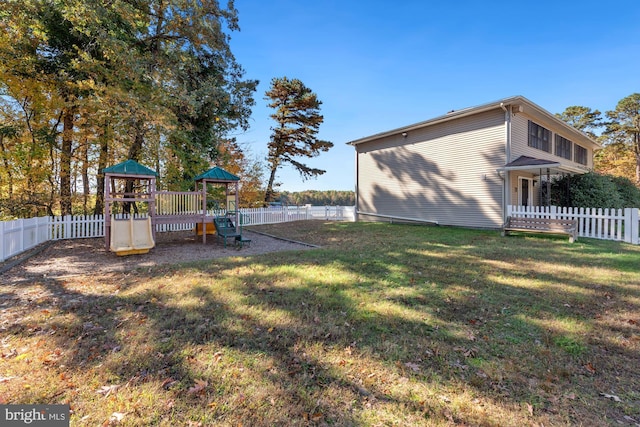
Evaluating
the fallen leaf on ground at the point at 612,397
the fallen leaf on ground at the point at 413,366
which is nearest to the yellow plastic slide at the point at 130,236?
the fallen leaf on ground at the point at 413,366

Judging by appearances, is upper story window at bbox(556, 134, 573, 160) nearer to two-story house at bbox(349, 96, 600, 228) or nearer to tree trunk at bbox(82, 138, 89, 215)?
two-story house at bbox(349, 96, 600, 228)

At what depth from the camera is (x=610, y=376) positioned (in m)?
2.51

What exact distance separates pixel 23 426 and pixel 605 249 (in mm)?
11435

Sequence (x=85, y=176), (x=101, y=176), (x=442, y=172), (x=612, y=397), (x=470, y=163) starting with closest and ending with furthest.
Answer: (x=612, y=397)
(x=101, y=176)
(x=85, y=176)
(x=470, y=163)
(x=442, y=172)

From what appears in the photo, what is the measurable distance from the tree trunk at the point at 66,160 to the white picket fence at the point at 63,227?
2.04m

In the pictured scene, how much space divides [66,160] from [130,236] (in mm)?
6930

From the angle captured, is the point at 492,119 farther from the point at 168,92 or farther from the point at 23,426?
the point at 23,426

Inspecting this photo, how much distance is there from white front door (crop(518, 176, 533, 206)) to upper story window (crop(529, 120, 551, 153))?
1.69m

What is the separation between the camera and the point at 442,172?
45.8 ft

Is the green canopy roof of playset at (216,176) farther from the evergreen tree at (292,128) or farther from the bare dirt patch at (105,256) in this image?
the evergreen tree at (292,128)

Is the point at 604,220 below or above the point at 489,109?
below

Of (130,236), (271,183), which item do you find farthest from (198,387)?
(271,183)

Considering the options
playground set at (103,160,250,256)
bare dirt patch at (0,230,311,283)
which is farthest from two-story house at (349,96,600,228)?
playground set at (103,160,250,256)

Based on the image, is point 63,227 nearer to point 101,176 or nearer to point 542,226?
point 101,176
